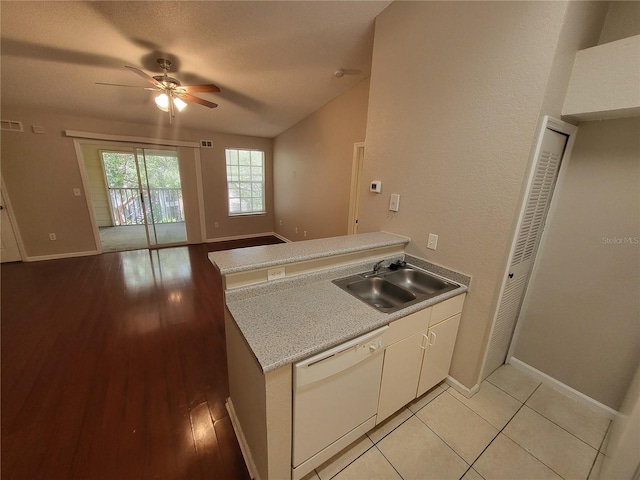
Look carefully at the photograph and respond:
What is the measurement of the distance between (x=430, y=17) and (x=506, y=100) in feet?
2.76

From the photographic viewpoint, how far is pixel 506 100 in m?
1.29

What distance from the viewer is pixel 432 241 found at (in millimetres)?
1752

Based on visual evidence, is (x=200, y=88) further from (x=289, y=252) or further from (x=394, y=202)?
(x=394, y=202)

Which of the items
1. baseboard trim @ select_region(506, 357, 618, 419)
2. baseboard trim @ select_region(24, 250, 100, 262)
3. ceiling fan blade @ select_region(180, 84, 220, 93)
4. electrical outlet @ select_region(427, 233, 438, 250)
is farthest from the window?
baseboard trim @ select_region(506, 357, 618, 419)

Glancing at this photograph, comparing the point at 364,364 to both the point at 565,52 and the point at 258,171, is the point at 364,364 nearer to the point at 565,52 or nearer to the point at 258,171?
the point at 565,52

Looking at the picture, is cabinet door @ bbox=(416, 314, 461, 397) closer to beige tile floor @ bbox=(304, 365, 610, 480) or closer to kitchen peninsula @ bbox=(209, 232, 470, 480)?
kitchen peninsula @ bbox=(209, 232, 470, 480)

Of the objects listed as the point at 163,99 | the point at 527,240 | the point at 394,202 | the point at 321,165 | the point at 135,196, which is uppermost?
the point at 163,99

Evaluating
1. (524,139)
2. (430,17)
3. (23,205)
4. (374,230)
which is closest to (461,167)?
(524,139)

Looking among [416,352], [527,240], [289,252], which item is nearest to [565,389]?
[527,240]

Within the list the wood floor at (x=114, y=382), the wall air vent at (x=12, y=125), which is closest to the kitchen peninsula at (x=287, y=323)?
the wood floor at (x=114, y=382)

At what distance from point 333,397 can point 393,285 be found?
818 mm

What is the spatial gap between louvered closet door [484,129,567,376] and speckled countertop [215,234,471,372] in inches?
14.2

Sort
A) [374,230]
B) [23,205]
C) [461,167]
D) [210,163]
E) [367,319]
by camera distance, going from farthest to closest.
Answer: [210,163] < [23,205] < [374,230] < [461,167] < [367,319]

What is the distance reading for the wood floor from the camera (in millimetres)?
1263
